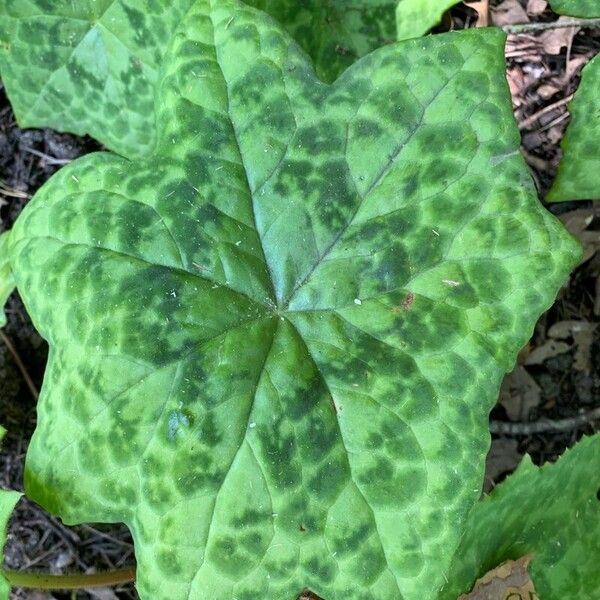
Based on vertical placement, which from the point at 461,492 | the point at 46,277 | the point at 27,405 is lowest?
the point at 27,405

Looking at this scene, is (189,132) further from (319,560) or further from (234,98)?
(319,560)

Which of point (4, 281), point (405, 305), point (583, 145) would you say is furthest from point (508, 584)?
point (4, 281)

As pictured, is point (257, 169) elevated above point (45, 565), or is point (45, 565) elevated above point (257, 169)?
point (257, 169)

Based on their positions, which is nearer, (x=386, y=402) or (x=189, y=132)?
(x=386, y=402)

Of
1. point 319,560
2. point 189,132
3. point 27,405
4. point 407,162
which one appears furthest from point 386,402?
→ point 27,405

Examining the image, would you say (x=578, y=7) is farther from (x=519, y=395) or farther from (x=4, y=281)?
(x=4, y=281)

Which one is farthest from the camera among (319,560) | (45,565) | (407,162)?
(45,565)

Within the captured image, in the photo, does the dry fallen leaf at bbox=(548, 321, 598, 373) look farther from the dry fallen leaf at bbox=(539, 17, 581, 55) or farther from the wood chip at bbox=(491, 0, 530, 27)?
the wood chip at bbox=(491, 0, 530, 27)
